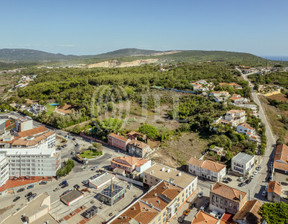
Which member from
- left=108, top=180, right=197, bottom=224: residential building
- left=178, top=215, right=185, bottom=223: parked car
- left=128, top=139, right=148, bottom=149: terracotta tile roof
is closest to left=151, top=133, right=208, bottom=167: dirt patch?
left=128, top=139, right=148, bottom=149: terracotta tile roof

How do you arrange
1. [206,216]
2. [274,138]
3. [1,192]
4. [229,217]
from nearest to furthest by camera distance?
[206,216]
[229,217]
[1,192]
[274,138]

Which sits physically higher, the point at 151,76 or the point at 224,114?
the point at 151,76

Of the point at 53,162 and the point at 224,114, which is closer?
the point at 53,162

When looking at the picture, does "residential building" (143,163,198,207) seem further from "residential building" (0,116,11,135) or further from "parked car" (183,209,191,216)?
"residential building" (0,116,11,135)

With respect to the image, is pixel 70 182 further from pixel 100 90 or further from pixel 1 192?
pixel 100 90

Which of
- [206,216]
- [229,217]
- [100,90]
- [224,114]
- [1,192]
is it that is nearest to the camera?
[206,216]

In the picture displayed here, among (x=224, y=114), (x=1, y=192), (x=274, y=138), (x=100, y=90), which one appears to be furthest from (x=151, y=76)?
(x=1, y=192)

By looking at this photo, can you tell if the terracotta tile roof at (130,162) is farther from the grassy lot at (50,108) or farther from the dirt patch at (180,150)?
the grassy lot at (50,108)
